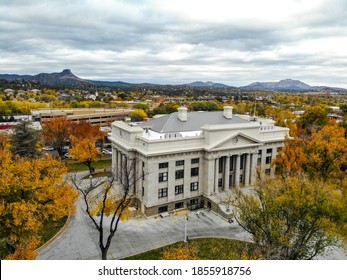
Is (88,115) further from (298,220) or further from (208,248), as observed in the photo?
(298,220)

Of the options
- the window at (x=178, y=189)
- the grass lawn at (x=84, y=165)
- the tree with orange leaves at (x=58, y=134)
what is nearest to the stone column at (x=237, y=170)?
the window at (x=178, y=189)

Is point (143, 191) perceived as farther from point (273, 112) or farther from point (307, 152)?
point (273, 112)

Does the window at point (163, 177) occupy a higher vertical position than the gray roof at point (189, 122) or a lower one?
lower

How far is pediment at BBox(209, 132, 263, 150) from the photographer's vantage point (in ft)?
144

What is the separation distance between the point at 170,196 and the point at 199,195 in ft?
17.6

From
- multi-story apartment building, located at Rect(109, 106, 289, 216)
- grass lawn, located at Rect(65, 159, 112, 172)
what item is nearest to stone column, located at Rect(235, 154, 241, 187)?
multi-story apartment building, located at Rect(109, 106, 289, 216)

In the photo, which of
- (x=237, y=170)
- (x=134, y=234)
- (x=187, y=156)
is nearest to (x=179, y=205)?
(x=187, y=156)

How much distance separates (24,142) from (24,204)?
32.3m

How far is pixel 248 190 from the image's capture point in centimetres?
4797

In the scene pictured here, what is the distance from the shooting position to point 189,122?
48.8m

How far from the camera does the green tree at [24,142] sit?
53250mm

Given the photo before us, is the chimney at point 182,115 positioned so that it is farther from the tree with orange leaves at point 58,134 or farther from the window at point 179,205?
Answer: the tree with orange leaves at point 58,134

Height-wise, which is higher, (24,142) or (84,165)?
(24,142)
